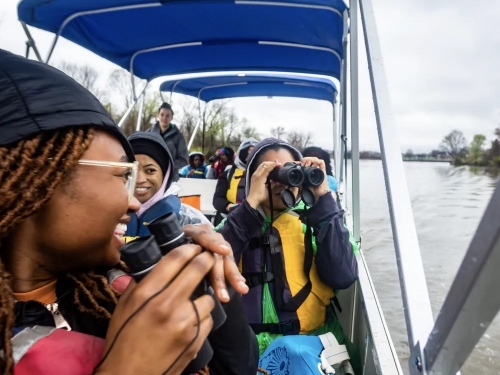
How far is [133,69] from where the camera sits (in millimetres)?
4551

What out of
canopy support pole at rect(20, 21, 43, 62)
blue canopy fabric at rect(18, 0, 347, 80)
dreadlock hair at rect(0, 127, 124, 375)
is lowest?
dreadlock hair at rect(0, 127, 124, 375)

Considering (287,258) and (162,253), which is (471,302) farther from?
(287,258)

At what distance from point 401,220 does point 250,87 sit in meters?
5.75

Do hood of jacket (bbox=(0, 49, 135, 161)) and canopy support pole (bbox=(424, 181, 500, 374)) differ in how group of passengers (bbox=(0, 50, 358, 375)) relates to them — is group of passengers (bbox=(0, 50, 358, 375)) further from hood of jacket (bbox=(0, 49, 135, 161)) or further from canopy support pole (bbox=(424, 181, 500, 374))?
canopy support pole (bbox=(424, 181, 500, 374))

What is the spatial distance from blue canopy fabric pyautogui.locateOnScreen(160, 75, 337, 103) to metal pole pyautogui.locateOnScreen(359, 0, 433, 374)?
14.2 feet

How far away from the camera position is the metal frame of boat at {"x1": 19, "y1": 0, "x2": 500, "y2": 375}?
668mm

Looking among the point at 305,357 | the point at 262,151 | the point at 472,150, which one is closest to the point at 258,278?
the point at 305,357

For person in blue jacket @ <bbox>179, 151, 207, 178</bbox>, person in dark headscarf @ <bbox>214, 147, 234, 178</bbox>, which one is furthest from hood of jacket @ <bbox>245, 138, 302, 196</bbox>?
person in blue jacket @ <bbox>179, 151, 207, 178</bbox>

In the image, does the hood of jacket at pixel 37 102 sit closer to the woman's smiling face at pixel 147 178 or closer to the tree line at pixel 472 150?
the tree line at pixel 472 150

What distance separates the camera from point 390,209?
112cm

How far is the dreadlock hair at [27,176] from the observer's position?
739mm

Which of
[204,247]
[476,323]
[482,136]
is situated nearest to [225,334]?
[204,247]

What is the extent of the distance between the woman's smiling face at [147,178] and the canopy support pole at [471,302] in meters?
1.88

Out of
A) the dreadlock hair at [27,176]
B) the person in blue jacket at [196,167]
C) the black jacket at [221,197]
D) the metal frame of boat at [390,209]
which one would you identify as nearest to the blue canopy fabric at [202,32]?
the metal frame of boat at [390,209]
